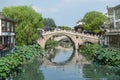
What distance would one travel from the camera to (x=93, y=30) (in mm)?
103750

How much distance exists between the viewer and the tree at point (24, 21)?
74688 mm

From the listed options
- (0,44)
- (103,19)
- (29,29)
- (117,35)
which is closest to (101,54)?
(0,44)

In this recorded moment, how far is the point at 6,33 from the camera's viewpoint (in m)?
61.1

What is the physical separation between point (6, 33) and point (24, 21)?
14098 mm

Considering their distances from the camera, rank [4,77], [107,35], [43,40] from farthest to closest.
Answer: [43,40] < [107,35] < [4,77]

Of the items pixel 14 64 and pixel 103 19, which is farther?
pixel 103 19

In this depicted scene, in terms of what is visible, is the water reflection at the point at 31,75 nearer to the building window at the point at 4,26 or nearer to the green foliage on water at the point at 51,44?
the building window at the point at 4,26

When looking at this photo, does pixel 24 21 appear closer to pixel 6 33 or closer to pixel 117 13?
pixel 6 33

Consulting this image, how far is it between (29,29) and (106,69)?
1254 inches

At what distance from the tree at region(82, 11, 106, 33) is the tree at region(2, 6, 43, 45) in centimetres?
2757

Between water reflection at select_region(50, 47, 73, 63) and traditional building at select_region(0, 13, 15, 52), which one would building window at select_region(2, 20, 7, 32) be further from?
water reflection at select_region(50, 47, 73, 63)

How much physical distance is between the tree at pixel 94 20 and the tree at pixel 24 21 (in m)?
27.6

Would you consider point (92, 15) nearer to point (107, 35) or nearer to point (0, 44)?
point (107, 35)

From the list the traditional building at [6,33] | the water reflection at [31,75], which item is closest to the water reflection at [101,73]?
the water reflection at [31,75]
